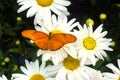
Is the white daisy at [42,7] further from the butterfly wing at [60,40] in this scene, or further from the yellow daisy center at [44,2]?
the butterfly wing at [60,40]

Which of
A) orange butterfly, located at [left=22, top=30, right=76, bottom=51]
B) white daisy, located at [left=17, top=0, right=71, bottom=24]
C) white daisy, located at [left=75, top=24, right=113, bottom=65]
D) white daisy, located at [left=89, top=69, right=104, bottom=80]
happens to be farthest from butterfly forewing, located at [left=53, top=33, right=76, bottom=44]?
white daisy, located at [left=17, top=0, right=71, bottom=24]

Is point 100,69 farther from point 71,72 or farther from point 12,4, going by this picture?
point 12,4

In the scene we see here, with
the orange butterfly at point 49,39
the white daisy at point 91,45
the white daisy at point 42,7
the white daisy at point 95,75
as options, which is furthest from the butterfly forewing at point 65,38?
the white daisy at point 42,7

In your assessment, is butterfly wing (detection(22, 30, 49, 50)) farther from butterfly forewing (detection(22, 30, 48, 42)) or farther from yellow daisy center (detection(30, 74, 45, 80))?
yellow daisy center (detection(30, 74, 45, 80))

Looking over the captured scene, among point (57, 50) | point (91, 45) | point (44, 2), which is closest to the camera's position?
point (57, 50)

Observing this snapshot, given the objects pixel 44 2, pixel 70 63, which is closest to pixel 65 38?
pixel 70 63

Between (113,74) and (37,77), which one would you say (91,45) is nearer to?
(113,74)
